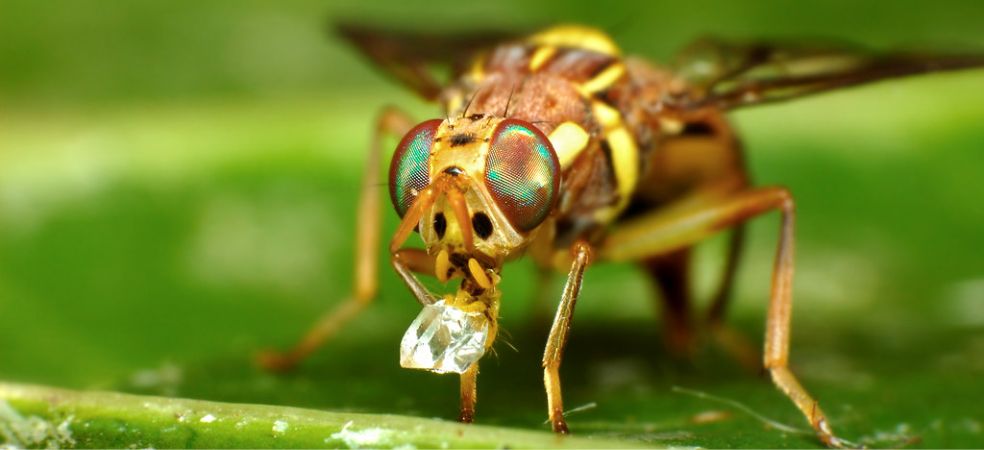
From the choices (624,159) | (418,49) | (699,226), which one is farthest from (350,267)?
(699,226)

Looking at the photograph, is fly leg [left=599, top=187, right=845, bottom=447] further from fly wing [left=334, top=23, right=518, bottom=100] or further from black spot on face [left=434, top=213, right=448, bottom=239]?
black spot on face [left=434, top=213, right=448, bottom=239]

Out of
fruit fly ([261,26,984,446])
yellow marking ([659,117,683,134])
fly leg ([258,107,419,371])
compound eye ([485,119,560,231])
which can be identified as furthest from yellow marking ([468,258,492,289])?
yellow marking ([659,117,683,134])

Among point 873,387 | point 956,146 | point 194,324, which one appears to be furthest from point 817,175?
point 194,324

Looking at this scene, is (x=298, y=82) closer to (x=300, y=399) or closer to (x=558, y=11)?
(x=558, y=11)

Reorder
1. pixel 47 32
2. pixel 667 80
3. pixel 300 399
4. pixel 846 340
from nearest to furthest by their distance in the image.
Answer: pixel 300 399 < pixel 667 80 < pixel 846 340 < pixel 47 32

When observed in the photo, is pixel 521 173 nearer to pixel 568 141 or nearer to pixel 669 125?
pixel 568 141

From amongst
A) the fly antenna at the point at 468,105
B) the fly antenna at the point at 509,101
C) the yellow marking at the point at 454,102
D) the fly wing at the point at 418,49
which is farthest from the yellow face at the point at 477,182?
the fly wing at the point at 418,49

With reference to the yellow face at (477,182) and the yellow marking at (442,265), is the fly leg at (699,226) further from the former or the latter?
the yellow marking at (442,265)
